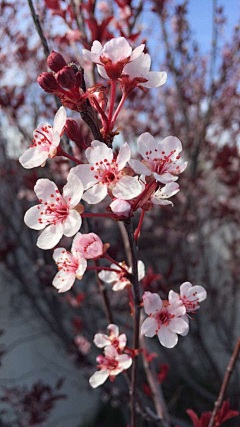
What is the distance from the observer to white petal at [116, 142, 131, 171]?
57 cm

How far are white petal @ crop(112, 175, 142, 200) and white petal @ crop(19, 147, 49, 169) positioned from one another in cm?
20

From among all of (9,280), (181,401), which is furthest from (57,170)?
(181,401)

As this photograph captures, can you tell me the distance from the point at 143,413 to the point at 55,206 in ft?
2.61

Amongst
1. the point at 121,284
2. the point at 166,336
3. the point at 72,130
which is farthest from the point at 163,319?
the point at 72,130

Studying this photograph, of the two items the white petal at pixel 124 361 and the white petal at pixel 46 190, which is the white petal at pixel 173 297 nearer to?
the white petal at pixel 124 361

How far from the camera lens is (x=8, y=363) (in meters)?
3.64

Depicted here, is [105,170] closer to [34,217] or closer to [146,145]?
[146,145]

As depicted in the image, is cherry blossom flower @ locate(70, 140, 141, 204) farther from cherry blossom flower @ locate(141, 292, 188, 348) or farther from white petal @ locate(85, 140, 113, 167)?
cherry blossom flower @ locate(141, 292, 188, 348)

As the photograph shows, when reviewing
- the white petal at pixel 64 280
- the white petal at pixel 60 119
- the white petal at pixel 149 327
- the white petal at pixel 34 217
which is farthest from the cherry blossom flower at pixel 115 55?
the white petal at pixel 149 327

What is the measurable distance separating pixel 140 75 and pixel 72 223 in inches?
13.9

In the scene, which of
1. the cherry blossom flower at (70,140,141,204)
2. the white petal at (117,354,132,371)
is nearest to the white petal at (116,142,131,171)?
the cherry blossom flower at (70,140,141,204)

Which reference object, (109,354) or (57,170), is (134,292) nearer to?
(109,354)

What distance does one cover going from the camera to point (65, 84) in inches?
21.9

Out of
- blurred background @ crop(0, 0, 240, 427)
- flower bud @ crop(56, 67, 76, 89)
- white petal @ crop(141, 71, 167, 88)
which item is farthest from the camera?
blurred background @ crop(0, 0, 240, 427)
